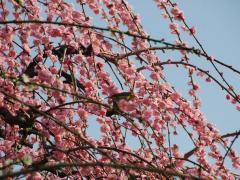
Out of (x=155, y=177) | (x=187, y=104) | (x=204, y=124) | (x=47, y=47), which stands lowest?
(x=155, y=177)

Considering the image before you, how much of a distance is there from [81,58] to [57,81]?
2.21 feet

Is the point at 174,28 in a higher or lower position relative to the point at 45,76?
higher

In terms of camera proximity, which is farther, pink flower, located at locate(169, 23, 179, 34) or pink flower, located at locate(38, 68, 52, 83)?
pink flower, located at locate(169, 23, 179, 34)

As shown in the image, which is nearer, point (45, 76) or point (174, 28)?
point (45, 76)

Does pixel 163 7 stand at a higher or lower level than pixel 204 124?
higher

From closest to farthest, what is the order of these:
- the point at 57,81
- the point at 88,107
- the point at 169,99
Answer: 1. the point at 57,81
2. the point at 88,107
3. the point at 169,99

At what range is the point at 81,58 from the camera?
16.6 ft

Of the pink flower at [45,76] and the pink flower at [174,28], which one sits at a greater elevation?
the pink flower at [174,28]

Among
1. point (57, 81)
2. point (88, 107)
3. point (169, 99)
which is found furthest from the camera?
point (169, 99)

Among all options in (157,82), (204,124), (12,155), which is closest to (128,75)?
(157,82)

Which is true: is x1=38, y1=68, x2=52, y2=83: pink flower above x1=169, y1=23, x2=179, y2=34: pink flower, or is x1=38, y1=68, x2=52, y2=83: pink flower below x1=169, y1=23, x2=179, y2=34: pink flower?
below

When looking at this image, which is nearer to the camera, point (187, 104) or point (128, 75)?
point (128, 75)

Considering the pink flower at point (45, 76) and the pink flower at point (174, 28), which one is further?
the pink flower at point (174, 28)

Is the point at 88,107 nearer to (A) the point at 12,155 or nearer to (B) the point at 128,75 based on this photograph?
(B) the point at 128,75
